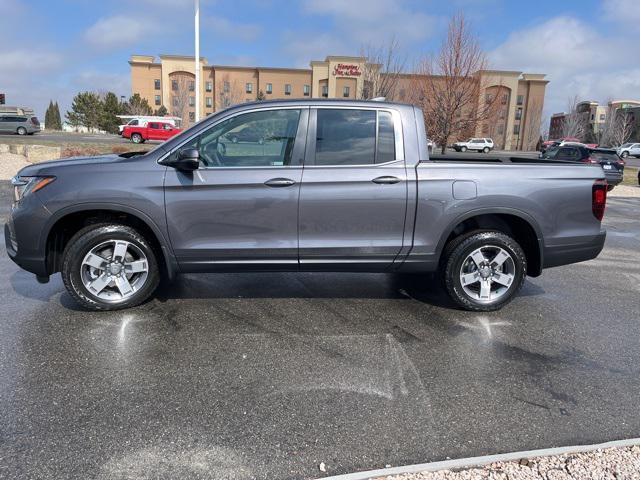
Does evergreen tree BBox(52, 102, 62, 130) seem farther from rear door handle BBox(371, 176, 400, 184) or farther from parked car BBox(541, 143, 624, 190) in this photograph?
rear door handle BBox(371, 176, 400, 184)

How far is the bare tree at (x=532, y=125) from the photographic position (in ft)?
254

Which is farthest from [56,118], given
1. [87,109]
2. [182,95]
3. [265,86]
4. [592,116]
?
[592,116]

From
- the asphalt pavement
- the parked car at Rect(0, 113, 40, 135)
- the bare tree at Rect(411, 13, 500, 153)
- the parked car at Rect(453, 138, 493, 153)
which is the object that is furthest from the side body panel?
the parked car at Rect(453, 138, 493, 153)

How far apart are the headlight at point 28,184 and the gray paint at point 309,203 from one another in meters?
0.06

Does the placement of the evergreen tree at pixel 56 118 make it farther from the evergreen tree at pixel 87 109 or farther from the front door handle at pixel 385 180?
the front door handle at pixel 385 180

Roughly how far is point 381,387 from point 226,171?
2190 mm

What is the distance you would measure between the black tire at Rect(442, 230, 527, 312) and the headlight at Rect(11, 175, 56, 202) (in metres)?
3.57

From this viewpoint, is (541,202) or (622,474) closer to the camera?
(622,474)

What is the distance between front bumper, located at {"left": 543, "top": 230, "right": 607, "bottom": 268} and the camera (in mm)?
4551

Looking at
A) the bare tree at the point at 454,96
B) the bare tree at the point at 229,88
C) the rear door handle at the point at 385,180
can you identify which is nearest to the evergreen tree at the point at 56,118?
the bare tree at the point at 229,88

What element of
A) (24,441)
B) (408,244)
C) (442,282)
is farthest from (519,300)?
(24,441)

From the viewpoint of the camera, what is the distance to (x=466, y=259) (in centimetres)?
453

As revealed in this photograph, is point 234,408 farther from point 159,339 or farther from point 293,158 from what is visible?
point 293,158

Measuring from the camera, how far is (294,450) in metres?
2.56
